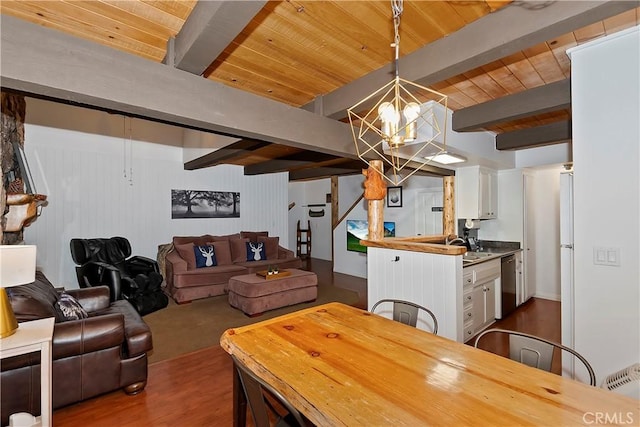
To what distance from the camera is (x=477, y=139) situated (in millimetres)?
3926

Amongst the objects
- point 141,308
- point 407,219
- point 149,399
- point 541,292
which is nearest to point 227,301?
point 141,308

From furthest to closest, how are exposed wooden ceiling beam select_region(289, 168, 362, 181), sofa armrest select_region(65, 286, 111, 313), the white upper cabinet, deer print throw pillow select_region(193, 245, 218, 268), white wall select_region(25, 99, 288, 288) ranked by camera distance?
exposed wooden ceiling beam select_region(289, 168, 362, 181) < deer print throw pillow select_region(193, 245, 218, 268) < white wall select_region(25, 99, 288, 288) < the white upper cabinet < sofa armrest select_region(65, 286, 111, 313)

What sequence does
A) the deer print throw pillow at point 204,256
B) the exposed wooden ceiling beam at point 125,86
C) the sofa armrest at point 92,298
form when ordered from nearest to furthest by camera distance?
1. the exposed wooden ceiling beam at point 125,86
2. the sofa armrest at point 92,298
3. the deer print throw pillow at point 204,256

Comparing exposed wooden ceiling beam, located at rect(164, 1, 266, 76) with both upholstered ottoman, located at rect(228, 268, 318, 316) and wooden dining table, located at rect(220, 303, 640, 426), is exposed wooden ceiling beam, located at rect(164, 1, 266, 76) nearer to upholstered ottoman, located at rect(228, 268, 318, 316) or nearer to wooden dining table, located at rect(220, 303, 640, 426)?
wooden dining table, located at rect(220, 303, 640, 426)

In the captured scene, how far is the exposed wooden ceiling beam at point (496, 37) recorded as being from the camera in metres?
1.44

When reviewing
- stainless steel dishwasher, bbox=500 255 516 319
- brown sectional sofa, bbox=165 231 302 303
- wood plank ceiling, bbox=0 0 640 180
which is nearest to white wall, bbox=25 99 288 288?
brown sectional sofa, bbox=165 231 302 303

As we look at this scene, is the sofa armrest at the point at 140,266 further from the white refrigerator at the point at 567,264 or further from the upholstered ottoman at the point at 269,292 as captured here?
the white refrigerator at the point at 567,264

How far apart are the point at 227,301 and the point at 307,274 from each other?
138 centimetres

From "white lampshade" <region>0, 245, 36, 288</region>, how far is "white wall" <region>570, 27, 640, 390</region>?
3609 millimetres

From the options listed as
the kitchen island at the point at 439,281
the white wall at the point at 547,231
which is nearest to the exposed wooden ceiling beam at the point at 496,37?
the kitchen island at the point at 439,281

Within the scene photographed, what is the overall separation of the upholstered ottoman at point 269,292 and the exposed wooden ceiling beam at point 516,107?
10.0 ft

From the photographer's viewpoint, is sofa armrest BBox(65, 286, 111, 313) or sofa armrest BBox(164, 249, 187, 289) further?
sofa armrest BBox(164, 249, 187, 289)

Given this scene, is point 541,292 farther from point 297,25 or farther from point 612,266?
point 297,25

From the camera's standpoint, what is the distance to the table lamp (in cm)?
177
